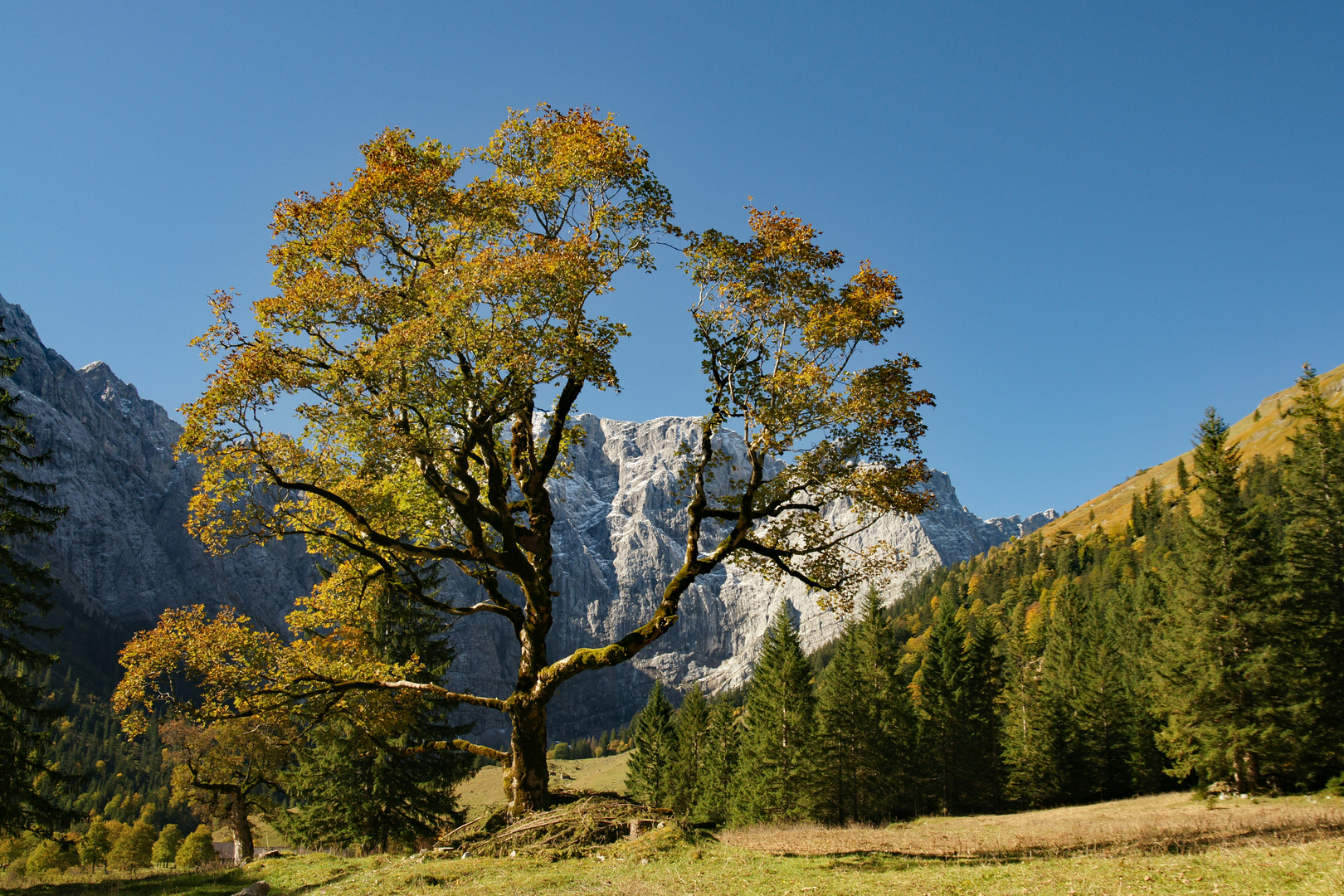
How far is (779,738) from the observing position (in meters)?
48.5

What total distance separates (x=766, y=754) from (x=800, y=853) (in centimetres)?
3837

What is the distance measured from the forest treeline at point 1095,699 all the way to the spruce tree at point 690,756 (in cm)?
17

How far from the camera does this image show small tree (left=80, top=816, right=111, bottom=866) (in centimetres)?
6712

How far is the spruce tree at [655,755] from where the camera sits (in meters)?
65.9

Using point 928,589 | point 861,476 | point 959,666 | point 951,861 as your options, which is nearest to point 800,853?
point 951,861

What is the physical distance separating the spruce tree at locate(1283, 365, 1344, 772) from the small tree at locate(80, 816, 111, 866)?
83480 millimetres

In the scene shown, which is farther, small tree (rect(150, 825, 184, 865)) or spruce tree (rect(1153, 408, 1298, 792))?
small tree (rect(150, 825, 184, 865))

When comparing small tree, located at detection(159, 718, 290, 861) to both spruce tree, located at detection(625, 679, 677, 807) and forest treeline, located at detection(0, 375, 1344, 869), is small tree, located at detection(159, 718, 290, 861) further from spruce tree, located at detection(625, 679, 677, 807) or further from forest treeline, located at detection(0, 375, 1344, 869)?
spruce tree, located at detection(625, 679, 677, 807)

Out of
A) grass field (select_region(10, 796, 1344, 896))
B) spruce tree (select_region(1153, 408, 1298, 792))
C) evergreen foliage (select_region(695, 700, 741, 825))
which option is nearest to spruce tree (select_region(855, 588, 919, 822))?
evergreen foliage (select_region(695, 700, 741, 825))

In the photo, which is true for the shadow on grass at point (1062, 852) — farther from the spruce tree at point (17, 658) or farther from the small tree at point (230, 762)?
the small tree at point (230, 762)

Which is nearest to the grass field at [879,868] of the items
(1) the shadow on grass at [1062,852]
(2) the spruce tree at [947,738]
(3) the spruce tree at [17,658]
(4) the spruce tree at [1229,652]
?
(1) the shadow on grass at [1062,852]

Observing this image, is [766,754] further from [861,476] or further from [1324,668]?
[861,476]

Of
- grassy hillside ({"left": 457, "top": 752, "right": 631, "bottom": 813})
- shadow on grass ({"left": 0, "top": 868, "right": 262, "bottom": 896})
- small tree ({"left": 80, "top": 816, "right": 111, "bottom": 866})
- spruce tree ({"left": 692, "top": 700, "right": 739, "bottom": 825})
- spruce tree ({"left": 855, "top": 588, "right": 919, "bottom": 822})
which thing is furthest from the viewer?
grassy hillside ({"left": 457, "top": 752, "right": 631, "bottom": 813})

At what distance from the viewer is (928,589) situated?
198 m
